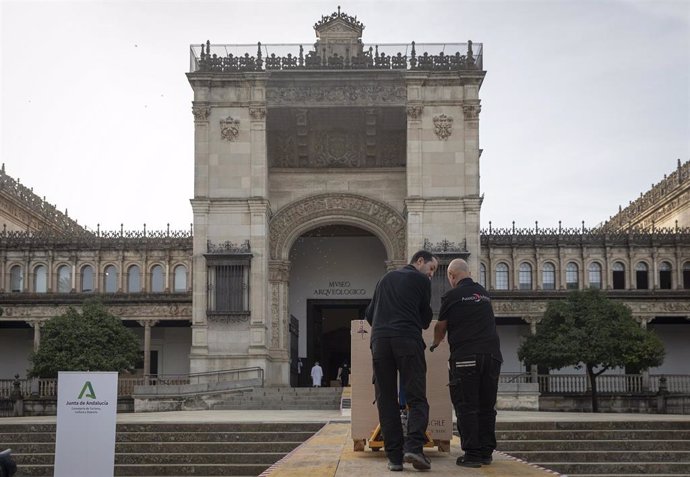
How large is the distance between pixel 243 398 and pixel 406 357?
21083 millimetres

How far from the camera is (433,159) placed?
103ft

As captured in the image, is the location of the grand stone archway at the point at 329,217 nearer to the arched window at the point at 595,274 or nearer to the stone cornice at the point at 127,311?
the stone cornice at the point at 127,311

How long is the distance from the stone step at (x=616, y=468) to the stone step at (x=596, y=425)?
1799 mm

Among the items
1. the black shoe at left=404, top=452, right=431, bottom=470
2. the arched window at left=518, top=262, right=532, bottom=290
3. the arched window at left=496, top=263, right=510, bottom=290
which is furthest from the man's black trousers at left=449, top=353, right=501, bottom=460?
the arched window at left=518, top=262, right=532, bottom=290

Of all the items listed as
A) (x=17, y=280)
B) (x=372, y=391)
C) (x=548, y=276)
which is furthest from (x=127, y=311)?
(x=372, y=391)

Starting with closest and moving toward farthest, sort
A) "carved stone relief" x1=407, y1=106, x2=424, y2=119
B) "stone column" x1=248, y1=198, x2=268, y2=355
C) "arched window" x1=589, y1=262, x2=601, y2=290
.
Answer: "stone column" x1=248, y1=198, x2=268, y2=355
"carved stone relief" x1=407, y1=106, x2=424, y2=119
"arched window" x1=589, y1=262, x2=601, y2=290

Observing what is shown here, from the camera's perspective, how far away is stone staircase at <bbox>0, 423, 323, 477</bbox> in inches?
542

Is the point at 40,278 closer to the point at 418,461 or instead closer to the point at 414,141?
the point at 414,141

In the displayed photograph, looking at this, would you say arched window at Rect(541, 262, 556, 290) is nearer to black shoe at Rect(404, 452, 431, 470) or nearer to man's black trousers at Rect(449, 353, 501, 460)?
man's black trousers at Rect(449, 353, 501, 460)

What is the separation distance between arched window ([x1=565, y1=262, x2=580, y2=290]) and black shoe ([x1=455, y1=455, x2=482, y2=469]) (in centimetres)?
3737

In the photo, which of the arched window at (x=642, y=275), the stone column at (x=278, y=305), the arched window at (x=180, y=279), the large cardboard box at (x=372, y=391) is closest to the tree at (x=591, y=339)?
the arched window at (x=642, y=275)

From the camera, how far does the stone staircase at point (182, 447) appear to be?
13.8 meters

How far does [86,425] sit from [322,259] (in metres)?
26.8

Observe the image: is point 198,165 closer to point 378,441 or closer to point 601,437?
point 601,437
